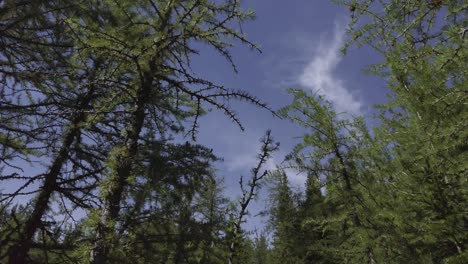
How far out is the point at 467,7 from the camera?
3439mm

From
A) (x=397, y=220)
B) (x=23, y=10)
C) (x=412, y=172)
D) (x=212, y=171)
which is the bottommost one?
(x=397, y=220)

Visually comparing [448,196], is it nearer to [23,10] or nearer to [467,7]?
[467,7]

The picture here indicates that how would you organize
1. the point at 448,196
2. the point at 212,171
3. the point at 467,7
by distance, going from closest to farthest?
the point at 467,7 < the point at 448,196 < the point at 212,171

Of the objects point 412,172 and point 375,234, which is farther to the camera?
point 375,234

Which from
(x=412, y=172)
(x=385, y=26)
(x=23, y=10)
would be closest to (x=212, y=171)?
(x=412, y=172)

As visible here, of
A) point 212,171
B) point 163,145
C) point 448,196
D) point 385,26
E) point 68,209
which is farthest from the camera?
point 68,209

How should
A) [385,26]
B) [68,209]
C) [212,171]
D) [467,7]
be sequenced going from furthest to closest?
1. [68,209]
2. [212,171]
3. [385,26]
4. [467,7]

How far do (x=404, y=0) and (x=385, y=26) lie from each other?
0.98 ft

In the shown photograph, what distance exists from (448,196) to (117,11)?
598 cm

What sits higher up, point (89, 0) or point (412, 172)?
point (89, 0)

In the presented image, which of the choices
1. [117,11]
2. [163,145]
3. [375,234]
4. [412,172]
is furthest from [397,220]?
[117,11]

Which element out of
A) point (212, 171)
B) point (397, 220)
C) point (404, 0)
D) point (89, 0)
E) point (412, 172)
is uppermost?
point (89, 0)

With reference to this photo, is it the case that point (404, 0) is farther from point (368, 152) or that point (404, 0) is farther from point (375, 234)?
point (375, 234)

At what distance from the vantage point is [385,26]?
3732mm
